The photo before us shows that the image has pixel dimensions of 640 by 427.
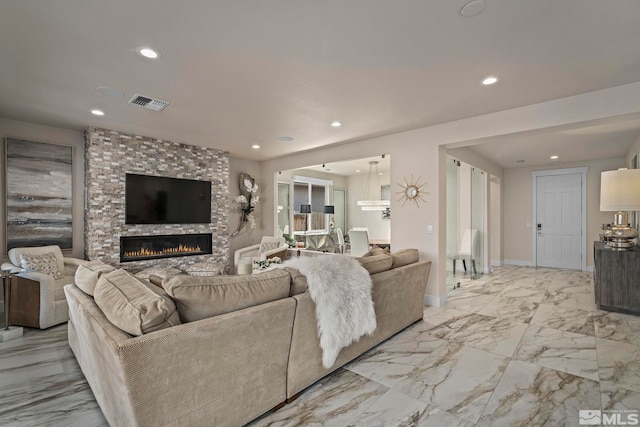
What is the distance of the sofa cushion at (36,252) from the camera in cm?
387

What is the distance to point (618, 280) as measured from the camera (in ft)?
13.0

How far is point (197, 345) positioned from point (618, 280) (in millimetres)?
5095

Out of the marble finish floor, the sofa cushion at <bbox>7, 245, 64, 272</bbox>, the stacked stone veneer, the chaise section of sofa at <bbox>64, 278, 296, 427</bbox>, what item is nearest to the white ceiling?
the stacked stone veneer

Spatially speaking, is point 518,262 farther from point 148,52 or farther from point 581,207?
point 148,52

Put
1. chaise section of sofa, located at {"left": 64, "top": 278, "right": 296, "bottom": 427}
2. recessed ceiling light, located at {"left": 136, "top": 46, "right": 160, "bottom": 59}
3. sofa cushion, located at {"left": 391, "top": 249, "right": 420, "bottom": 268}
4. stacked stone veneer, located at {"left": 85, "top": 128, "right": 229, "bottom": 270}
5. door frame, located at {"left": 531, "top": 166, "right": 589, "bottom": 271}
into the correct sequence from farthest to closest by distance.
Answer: door frame, located at {"left": 531, "top": 166, "right": 589, "bottom": 271} < stacked stone veneer, located at {"left": 85, "top": 128, "right": 229, "bottom": 270} < sofa cushion, located at {"left": 391, "top": 249, "right": 420, "bottom": 268} < recessed ceiling light, located at {"left": 136, "top": 46, "right": 160, "bottom": 59} < chaise section of sofa, located at {"left": 64, "top": 278, "right": 296, "bottom": 427}

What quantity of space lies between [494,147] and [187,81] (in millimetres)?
5167

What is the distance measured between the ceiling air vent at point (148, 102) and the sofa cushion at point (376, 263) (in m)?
2.84

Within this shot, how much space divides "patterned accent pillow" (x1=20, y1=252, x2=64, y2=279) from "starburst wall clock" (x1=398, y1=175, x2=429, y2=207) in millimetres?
4815

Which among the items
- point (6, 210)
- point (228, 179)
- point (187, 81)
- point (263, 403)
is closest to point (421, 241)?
point (263, 403)

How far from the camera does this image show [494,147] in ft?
18.3

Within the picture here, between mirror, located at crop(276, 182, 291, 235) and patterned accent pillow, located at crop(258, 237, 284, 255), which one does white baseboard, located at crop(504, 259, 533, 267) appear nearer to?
mirror, located at crop(276, 182, 291, 235)

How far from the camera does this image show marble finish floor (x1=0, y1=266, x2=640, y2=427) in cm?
195

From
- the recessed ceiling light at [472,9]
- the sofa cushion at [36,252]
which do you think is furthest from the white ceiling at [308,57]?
the sofa cushion at [36,252]

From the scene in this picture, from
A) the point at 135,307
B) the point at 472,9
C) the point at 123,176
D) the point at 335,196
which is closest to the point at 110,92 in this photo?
the point at 123,176
